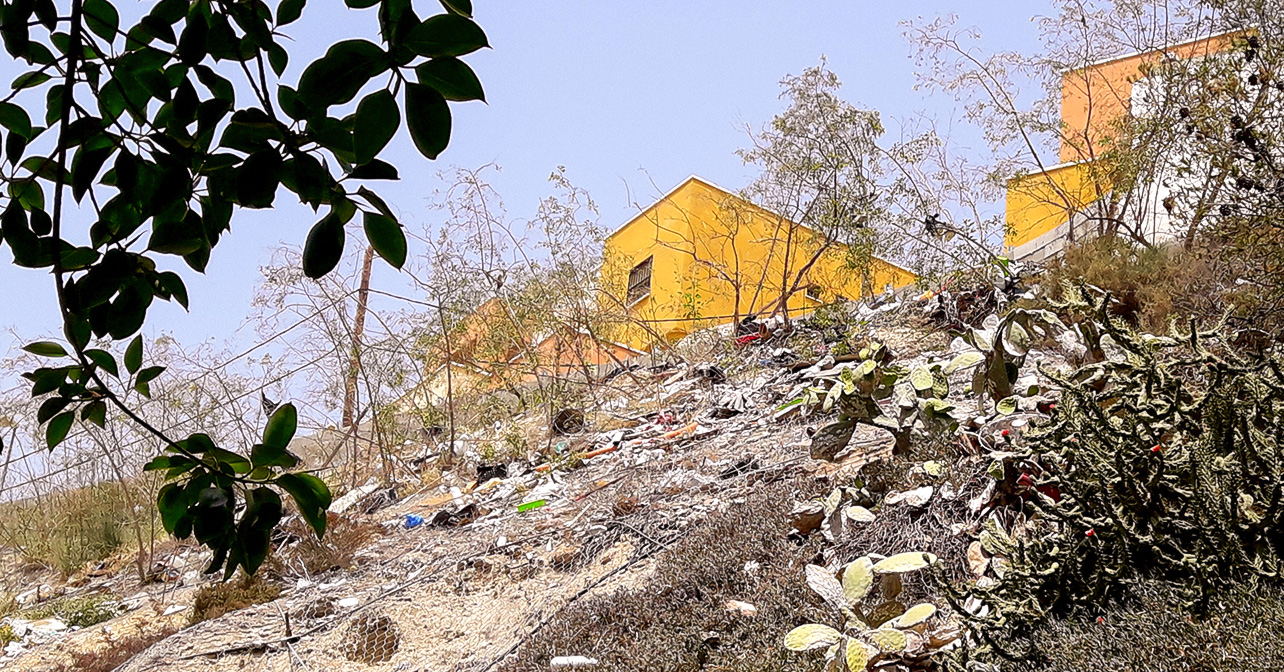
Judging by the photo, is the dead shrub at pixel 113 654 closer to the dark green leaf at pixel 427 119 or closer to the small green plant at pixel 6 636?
the small green plant at pixel 6 636

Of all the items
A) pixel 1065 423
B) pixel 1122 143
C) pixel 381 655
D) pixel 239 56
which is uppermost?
pixel 1122 143

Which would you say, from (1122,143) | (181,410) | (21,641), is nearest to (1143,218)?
(1122,143)

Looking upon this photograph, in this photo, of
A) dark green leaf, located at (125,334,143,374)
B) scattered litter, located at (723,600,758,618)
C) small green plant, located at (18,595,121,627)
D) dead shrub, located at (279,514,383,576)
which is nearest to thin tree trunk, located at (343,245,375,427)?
dead shrub, located at (279,514,383,576)

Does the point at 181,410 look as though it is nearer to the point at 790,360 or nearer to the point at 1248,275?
the point at 790,360

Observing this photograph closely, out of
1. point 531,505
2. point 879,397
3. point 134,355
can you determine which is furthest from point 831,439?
point 531,505

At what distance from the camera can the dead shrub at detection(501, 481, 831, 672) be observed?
91.4 inches

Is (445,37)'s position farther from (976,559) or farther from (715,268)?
(715,268)

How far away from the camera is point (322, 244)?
51 cm

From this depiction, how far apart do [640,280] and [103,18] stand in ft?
32.5

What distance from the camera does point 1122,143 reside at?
6594mm

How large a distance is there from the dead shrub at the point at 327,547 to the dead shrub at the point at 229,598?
0.25 metres

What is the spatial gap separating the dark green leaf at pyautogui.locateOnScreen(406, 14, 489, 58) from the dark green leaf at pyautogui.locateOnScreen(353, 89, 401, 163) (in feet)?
0.10

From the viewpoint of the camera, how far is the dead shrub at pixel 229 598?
446 cm

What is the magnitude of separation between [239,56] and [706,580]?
2.58 m
